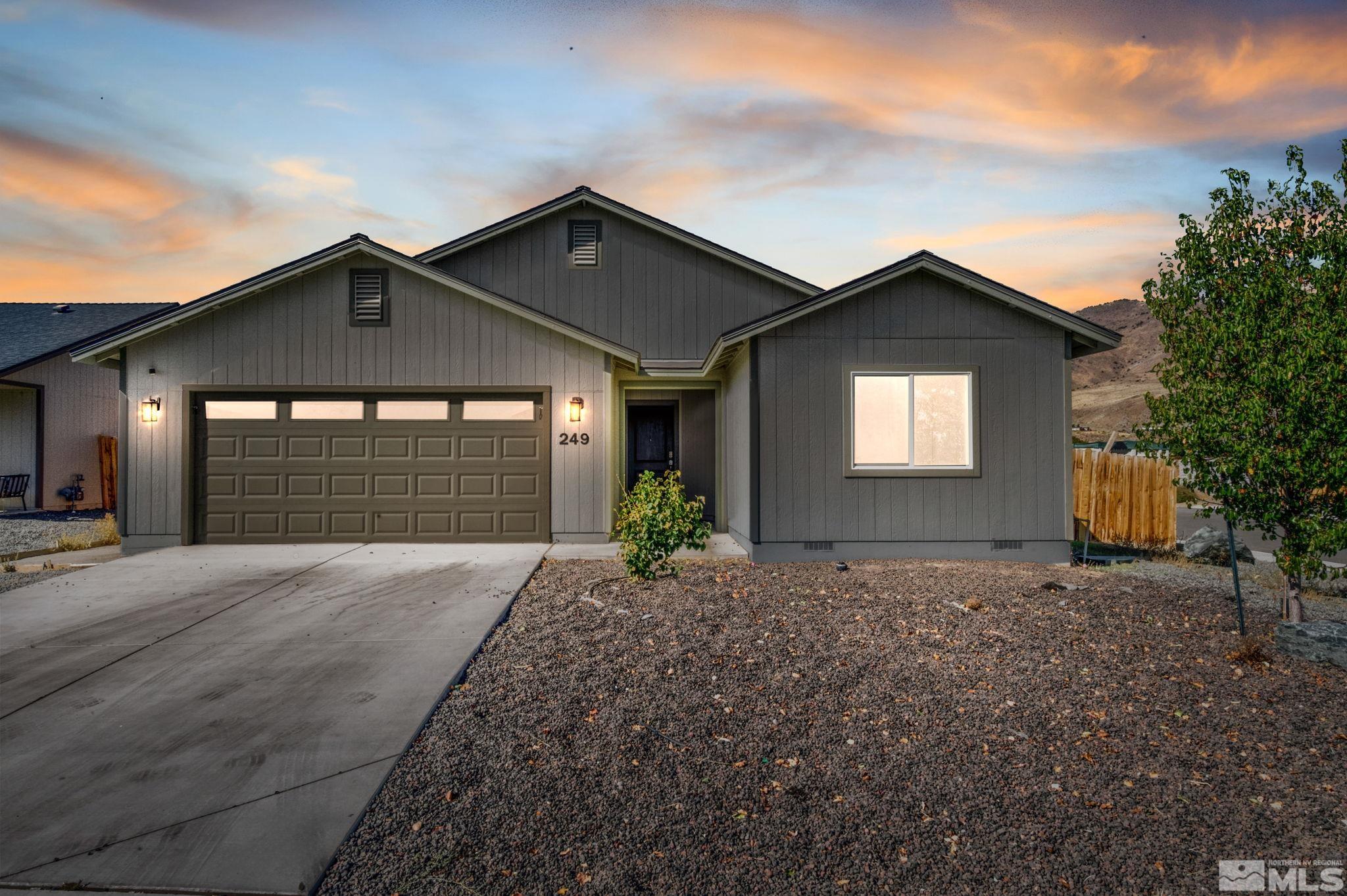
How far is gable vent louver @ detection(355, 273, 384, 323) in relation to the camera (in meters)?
10.5

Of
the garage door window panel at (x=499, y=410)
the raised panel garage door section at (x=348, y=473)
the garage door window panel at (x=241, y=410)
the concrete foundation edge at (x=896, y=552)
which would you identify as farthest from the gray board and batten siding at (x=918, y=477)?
the garage door window panel at (x=241, y=410)

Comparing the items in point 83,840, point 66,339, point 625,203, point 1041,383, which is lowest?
point 83,840

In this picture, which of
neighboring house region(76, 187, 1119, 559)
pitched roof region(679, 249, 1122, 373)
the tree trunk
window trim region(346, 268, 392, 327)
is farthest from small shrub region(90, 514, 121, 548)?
the tree trunk

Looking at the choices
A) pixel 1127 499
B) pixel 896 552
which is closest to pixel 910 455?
pixel 896 552

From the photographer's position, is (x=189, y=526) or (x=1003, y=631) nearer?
(x=1003, y=631)

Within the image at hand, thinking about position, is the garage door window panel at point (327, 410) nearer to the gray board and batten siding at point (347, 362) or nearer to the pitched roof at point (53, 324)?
the gray board and batten siding at point (347, 362)

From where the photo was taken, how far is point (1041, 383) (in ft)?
29.8

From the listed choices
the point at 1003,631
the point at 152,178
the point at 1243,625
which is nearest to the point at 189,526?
the point at 152,178

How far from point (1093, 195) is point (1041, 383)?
35.1ft

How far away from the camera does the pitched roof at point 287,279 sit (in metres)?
10.1

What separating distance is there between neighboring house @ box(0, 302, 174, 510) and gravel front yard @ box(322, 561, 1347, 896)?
17442 mm

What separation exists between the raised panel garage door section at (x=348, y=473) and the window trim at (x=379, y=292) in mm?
1193

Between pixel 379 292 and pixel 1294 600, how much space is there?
11907 millimetres

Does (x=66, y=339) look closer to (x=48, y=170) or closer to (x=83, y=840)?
(x=48, y=170)
